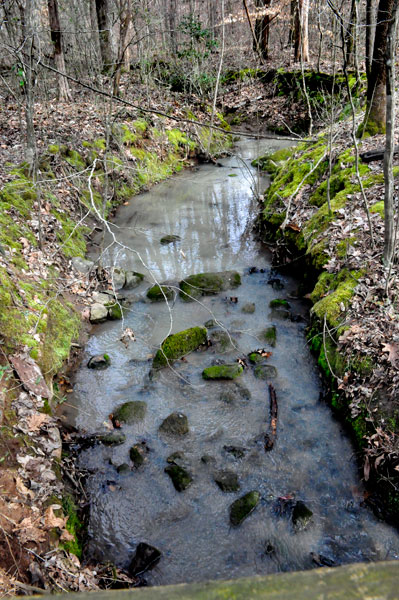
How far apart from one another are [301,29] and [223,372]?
1911cm

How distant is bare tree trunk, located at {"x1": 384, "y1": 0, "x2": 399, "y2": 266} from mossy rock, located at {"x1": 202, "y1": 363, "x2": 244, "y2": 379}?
263cm

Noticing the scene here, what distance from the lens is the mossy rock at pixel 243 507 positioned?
13.9 ft

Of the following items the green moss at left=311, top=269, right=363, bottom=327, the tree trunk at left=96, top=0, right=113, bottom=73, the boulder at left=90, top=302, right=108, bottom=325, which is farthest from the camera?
the tree trunk at left=96, top=0, right=113, bottom=73

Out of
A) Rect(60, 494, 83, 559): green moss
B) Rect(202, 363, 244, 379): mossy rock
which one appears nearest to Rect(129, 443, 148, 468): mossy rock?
Rect(60, 494, 83, 559): green moss

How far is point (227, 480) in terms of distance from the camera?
4605mm

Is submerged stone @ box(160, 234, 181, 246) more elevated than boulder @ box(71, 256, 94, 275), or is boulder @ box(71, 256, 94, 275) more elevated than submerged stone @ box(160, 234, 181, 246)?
boulder @ box(71, 256, 94, 275)

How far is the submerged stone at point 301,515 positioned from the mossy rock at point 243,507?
1.35 ft

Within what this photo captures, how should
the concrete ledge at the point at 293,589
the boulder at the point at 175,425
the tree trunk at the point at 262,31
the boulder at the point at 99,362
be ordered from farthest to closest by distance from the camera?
the tree trunk at the point at 262,31 → the boulder at the point at 99,362 → the boulder at the point at 175,425 → the concrete ledge at the point at 293,589

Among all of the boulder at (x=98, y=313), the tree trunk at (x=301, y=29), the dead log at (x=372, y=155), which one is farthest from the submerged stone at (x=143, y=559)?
the tree trunk at (x=301, y=29)

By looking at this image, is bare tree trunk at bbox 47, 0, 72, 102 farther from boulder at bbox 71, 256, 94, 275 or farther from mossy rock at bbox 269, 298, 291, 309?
mossy rock at bbox 269, 298, 291, 309

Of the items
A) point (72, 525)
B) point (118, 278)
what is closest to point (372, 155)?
point (118, 278)

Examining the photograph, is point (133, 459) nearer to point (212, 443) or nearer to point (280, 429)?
point (212, 443)

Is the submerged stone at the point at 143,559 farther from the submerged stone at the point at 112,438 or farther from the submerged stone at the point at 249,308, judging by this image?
the submerged stone at the point at 249,308

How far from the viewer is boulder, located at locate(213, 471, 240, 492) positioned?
453 cm
